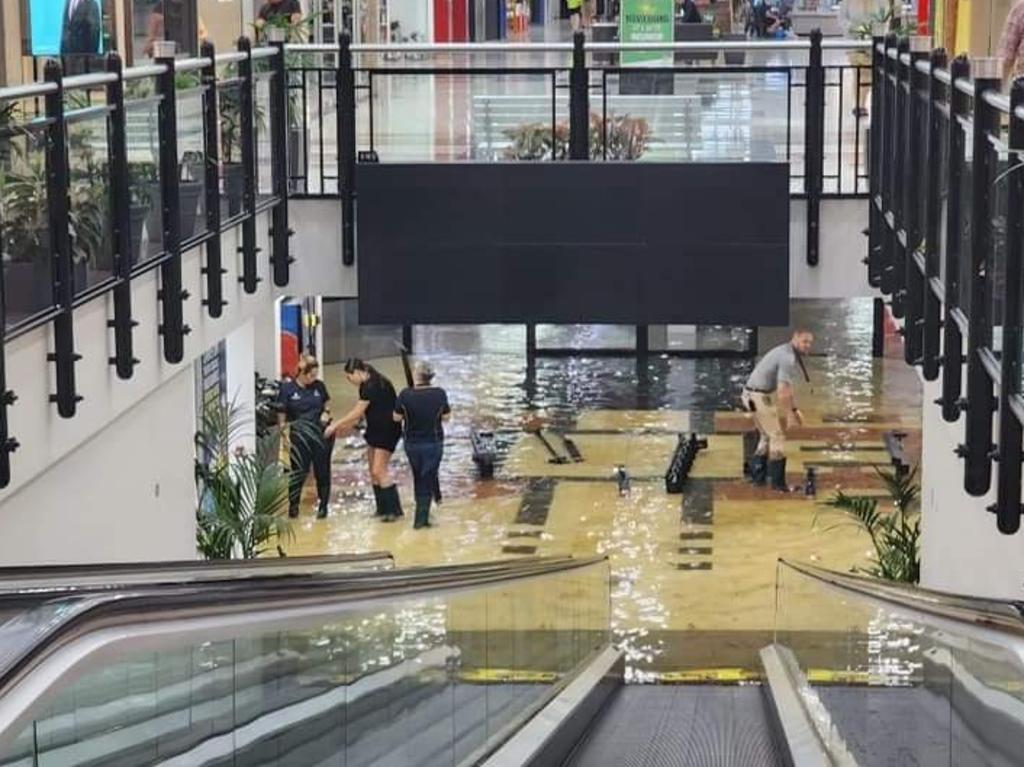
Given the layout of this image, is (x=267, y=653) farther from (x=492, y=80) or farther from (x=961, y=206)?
(x=492, y=80)

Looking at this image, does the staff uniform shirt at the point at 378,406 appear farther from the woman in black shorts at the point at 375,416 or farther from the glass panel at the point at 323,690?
the glass panel at the point at 323,690

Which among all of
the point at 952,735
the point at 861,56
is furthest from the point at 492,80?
the point at 952,735

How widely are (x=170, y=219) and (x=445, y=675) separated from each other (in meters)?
4.04

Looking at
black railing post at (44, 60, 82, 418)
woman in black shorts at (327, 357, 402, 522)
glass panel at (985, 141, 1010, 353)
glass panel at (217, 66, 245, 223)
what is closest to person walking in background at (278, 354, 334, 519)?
woman in black shorts at (327, 357, 402, 522)

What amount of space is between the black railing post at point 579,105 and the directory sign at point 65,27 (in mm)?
3387

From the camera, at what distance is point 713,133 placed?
14906 mm

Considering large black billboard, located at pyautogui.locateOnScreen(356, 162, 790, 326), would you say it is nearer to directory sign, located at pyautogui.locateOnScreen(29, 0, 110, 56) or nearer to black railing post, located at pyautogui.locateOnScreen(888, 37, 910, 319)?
black railing post, located at pyautogui.locateOnScreen(888, 37, 910, 319)

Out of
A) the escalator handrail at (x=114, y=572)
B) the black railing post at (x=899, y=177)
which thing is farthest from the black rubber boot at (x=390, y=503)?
the escalator handrail at (x=114, y=572)

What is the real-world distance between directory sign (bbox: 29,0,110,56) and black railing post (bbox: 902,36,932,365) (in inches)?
→ 208

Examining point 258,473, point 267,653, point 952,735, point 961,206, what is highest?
point 961,206

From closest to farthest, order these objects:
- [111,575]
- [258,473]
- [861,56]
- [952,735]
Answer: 1. [111,575]
2. [952,735]
3. [258,473]
4. [861,56]

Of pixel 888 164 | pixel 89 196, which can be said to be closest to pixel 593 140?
pixel 888 164

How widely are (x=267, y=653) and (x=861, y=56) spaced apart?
1227cm

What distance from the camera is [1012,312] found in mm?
6742
